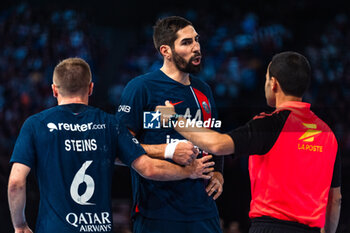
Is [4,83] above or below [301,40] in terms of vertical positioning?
below

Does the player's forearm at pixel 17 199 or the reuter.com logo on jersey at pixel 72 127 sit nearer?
the player's forearm at pixel 17 199

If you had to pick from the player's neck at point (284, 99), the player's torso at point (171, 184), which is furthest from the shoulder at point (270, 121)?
the player's torso at point (171, 184)

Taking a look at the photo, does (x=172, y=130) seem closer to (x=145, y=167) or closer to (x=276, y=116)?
(x=145, y=167)

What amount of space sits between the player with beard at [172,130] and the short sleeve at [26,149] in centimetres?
83

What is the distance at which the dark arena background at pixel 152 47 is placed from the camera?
10828 mm

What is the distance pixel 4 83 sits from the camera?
38.9ft

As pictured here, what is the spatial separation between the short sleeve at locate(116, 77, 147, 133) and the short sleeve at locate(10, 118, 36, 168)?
82cm

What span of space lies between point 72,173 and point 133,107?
0.85m

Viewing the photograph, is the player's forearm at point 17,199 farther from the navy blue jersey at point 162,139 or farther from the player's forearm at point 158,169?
the navy blue jersey at point 162,139

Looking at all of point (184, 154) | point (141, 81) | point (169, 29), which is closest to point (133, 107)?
point (141, 81)

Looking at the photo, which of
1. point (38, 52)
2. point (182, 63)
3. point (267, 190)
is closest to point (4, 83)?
point (38, 52)

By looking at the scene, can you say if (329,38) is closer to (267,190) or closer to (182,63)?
(182,63)

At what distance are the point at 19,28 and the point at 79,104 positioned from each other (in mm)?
11089

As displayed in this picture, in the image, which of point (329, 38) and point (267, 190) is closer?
point (267, 190)
